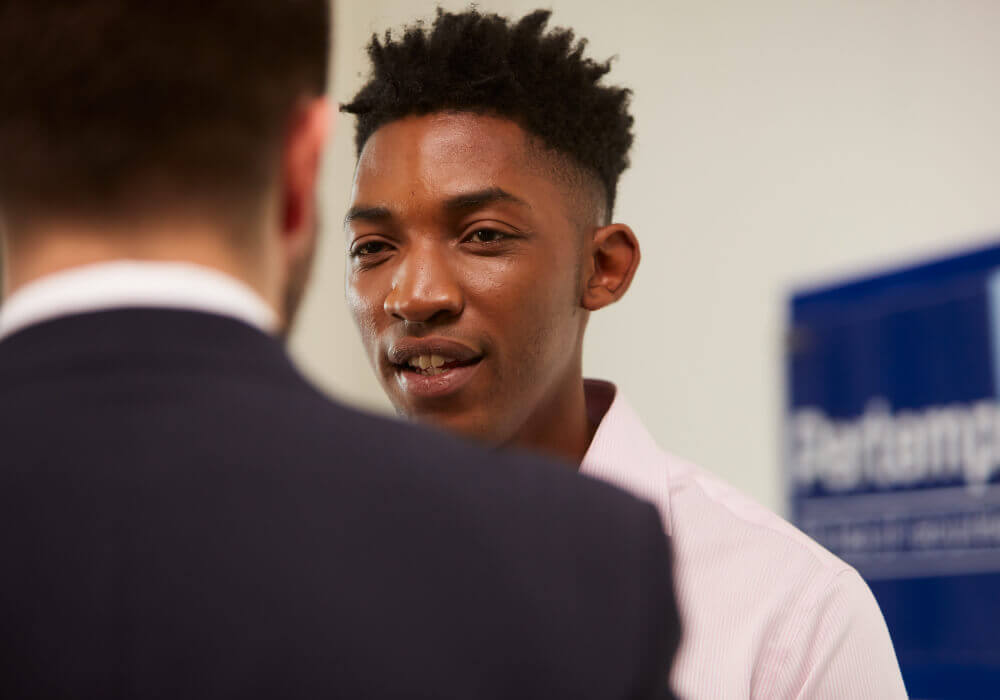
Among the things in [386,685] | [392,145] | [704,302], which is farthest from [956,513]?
[386,685]

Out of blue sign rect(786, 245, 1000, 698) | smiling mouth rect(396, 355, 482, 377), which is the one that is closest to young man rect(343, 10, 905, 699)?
smiling mouth rect(396, 355, 482, 377)

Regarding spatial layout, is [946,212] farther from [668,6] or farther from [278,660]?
[278,660]

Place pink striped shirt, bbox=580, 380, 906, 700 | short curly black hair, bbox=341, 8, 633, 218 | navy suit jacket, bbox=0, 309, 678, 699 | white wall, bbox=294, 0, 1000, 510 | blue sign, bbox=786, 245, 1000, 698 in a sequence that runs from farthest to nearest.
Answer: white wall, bbox=294, 0, 1000, 510 < blue sign, bbox=786, 245, 1000, 698 < short curly black hair, bbox=341, 8, 633, 218 < pink striped shirt, bbox=580, 380, 906, 700 < navy suit jacket, bbox=0, 309, 678, 699

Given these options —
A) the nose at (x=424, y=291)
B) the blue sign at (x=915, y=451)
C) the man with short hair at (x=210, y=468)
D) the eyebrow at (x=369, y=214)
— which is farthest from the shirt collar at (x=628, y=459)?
the blue sign at (x=915, y=451)

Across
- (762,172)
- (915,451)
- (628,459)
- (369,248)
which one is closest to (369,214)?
(369,248)

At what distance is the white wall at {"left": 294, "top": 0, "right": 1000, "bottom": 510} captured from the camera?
2.73 meters

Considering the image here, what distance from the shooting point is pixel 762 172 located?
Answer: 315cm

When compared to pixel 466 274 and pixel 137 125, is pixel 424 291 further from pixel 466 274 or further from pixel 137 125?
Result: pixel 137 125

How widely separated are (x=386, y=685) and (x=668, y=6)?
3.20 meters

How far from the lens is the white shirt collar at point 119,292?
0.60m

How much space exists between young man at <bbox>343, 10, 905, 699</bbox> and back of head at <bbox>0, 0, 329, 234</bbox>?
0.77 metres

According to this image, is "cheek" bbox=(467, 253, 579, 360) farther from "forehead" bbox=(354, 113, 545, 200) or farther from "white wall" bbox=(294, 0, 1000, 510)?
"white wall" bbox=(294, 0, 1000, 510)

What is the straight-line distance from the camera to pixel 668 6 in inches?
138

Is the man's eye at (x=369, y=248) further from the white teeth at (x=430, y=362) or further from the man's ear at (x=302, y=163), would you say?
the man's ear at (x=302, y=163)
